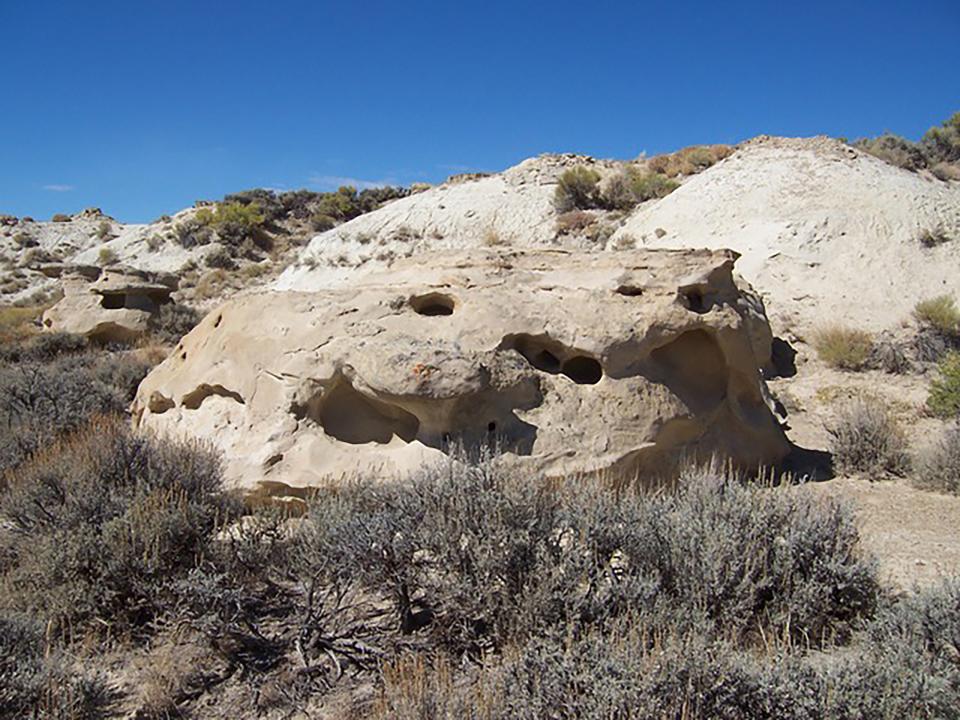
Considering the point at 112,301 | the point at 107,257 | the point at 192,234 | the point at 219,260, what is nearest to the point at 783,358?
the point at 112,301

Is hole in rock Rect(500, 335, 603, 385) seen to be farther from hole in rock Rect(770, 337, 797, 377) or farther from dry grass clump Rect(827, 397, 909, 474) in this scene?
hole in rock Rect(770, 337, 797, 377)

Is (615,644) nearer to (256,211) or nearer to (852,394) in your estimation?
(852,394)

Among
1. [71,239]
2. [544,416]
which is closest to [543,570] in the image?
[544,416]

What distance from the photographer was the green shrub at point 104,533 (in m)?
3.65

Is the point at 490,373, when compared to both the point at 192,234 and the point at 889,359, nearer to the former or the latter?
the point at 889,359

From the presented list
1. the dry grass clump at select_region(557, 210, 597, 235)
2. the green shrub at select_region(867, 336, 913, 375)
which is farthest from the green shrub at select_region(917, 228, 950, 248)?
the dry grass clump at select_region(557, 210, 597, 235)

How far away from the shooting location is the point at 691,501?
A: 13.3 feet

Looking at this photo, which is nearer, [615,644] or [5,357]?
[615,644]

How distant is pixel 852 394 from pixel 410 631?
30.2 feet

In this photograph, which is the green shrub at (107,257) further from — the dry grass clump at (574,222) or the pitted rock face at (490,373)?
the pitted rock face at (490,373)

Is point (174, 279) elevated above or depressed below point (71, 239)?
below

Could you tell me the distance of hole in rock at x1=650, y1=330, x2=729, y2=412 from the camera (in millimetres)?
6043

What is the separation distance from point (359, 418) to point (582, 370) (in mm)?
1895

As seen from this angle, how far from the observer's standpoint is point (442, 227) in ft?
73.9
